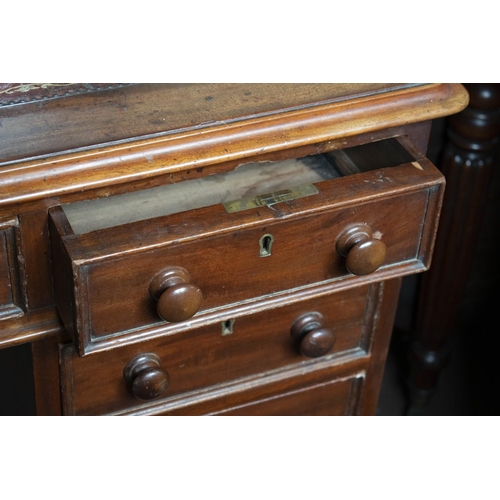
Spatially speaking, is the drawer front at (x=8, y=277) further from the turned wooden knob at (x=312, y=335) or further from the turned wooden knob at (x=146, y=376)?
the turned wooden knob at (x=312, y=335)

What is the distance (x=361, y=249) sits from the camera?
830 millimetres

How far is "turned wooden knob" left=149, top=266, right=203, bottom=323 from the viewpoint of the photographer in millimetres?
776

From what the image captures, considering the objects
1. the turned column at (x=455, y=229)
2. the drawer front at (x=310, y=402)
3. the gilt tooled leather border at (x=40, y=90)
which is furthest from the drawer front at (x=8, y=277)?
the turned column at (x=455, y=229)

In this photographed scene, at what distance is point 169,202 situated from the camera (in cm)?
88

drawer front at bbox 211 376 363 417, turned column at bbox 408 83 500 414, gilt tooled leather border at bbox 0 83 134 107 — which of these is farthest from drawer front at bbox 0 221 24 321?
turned column at bbox 408 83 500 414

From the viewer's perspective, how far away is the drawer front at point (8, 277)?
0.78 meters

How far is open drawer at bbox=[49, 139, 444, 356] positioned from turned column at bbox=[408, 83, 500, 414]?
0.28m

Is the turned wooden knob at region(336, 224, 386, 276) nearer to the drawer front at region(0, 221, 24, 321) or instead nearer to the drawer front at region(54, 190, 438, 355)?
the drawer front at region(54, 190, 438, 355)

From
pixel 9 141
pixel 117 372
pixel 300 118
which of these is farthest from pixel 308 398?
pixel 9 141

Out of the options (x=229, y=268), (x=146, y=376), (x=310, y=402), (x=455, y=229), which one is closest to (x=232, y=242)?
(x=229, y=268)

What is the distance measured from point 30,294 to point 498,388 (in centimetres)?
87

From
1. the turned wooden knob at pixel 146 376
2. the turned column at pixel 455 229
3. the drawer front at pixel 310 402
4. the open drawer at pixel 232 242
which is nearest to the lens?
the open drawer at pixel 232 242

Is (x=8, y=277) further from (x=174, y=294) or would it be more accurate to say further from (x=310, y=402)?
(x=310, y=402)

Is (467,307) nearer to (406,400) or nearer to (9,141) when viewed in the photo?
(406,400)
